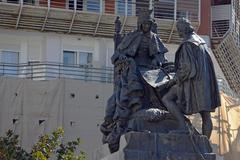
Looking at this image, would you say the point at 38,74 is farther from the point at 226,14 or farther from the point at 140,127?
the point at 140,127

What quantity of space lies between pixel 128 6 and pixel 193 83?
30230 mm

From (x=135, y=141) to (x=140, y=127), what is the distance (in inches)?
21.3

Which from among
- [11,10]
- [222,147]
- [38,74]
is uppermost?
[11,10]

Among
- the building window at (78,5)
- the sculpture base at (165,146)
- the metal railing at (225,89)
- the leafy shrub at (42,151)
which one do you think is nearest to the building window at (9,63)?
the building window at (78,5)

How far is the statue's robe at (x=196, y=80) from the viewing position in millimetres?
18109

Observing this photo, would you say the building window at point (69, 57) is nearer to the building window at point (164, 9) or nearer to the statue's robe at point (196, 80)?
the building window at point (164, 9)

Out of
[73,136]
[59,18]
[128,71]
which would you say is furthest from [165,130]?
[59,18]

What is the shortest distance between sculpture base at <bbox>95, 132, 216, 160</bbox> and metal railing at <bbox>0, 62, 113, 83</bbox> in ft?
83.0

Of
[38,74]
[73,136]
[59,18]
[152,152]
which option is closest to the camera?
[152,152]

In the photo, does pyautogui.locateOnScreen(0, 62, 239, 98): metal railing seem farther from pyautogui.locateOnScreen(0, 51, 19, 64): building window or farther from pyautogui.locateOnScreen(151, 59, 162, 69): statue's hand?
pyautogui.locateOnScreen(151, 59, 162, 69): statue's hand

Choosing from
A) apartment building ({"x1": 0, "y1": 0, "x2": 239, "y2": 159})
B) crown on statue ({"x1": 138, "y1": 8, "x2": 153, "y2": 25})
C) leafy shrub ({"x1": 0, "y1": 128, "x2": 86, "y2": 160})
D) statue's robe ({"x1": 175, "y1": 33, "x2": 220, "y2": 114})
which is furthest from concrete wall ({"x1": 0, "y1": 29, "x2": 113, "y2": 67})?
statue's robe ({"x1": 175, "y1": 33, "x2": 220, "y2": 114})

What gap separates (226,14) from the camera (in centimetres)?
5147

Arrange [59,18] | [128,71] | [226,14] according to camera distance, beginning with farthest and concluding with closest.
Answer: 1. [226,14]
2. [59,18]
3. [128,71]

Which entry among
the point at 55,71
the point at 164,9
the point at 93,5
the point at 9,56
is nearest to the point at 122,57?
the point at 55,71
